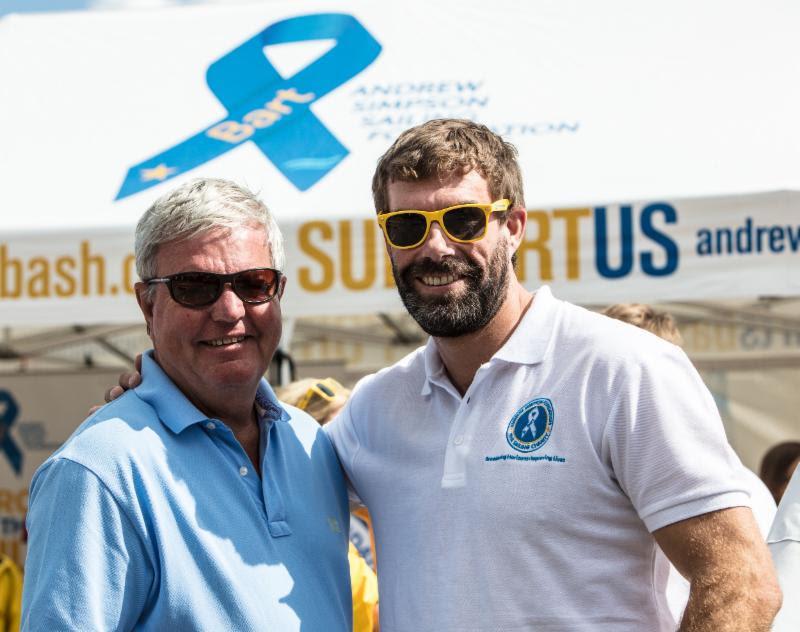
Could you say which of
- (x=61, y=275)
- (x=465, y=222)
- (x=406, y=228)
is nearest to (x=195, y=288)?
(x=406, y=228)

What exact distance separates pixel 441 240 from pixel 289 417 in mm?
540

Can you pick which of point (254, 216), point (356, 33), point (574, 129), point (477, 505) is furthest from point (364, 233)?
point (477, 505)

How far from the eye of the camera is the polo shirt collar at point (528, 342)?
70.8 inches

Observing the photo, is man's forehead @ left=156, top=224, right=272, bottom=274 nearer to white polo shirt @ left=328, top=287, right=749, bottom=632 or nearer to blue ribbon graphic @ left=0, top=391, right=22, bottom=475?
white polo shirt @ left=328, top=287, right=749, bottom=632

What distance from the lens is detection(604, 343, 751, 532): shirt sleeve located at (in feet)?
5.16

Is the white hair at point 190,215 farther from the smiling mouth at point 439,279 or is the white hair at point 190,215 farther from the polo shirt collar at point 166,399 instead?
the smiling mouth at point 439,279

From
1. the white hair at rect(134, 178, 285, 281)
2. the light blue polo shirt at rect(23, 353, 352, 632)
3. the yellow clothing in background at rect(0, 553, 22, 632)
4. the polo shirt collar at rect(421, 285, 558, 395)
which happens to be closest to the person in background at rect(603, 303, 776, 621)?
the polo shirt collar at rect(421, 285, 558, 395)

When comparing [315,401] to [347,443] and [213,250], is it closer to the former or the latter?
[347,443]

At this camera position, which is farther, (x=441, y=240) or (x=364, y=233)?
(x=364, y=233)

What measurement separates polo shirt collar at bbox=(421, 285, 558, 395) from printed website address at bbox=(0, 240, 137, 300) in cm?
214

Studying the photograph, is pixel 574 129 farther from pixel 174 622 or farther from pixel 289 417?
pixel 174 622

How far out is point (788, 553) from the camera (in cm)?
176

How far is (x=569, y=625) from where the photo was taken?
5.38 ft

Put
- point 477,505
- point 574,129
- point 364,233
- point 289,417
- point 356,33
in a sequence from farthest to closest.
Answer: point 356,33
point 574,129
point 364,233
point 289,417
point 477,505
